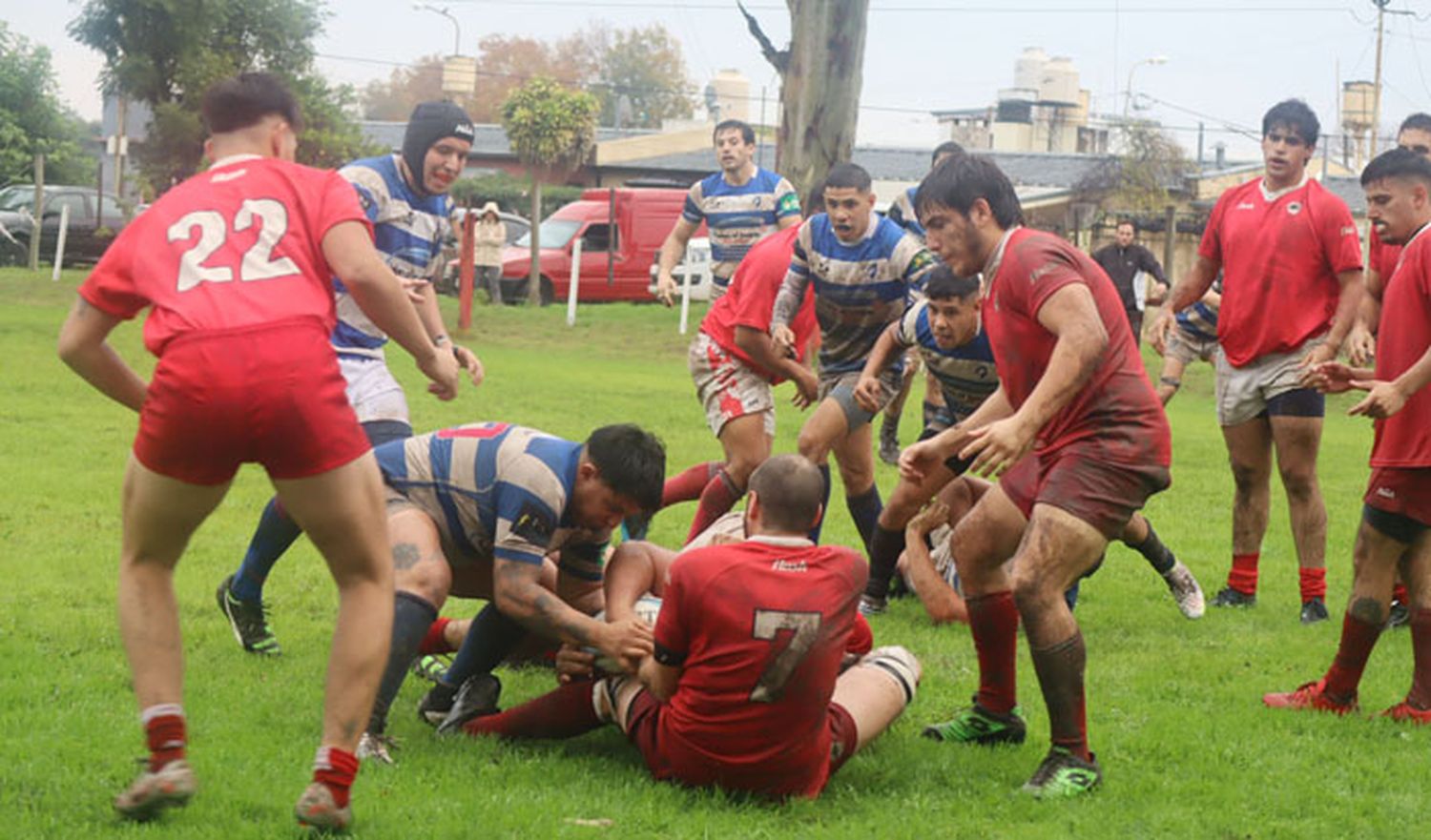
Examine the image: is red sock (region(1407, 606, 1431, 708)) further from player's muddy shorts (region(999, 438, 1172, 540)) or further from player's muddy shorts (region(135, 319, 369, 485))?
player's muddy shorts (region(135, 319, 369, 485))

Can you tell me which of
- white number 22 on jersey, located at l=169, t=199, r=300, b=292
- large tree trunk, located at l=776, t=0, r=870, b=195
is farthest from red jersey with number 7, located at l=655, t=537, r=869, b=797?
large tree trunk, located at l=776, t=0, r=870, b=195

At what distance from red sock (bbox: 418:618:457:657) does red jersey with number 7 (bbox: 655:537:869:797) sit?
66.7 inches

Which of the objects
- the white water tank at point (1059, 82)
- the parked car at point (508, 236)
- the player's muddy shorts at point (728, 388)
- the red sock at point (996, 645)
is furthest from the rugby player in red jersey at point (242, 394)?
the white water tank at point (1059, 82)

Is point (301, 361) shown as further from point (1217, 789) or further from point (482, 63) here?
point (482, 63)

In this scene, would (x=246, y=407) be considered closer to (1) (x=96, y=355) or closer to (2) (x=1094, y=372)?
(1) (x=96, y=355)

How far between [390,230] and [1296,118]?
15.2 feet

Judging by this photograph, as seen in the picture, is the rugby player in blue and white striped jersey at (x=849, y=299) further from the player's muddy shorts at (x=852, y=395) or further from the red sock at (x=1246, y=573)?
the red sock at (x=1246, y=573)

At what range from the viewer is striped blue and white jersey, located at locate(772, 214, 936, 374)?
9148 millimetres

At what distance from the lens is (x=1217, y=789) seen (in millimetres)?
5758

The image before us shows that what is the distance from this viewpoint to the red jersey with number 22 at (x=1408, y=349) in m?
6.72

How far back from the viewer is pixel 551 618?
18.7ft

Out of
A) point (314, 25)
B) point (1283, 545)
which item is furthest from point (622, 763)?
point (314, 25)

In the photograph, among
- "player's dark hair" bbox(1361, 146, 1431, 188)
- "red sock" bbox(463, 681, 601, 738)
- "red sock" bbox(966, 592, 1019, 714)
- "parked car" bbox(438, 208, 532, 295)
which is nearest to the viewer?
"red sock" bbox(463, 681, 601, 738)

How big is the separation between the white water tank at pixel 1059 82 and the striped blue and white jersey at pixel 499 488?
244 feet
